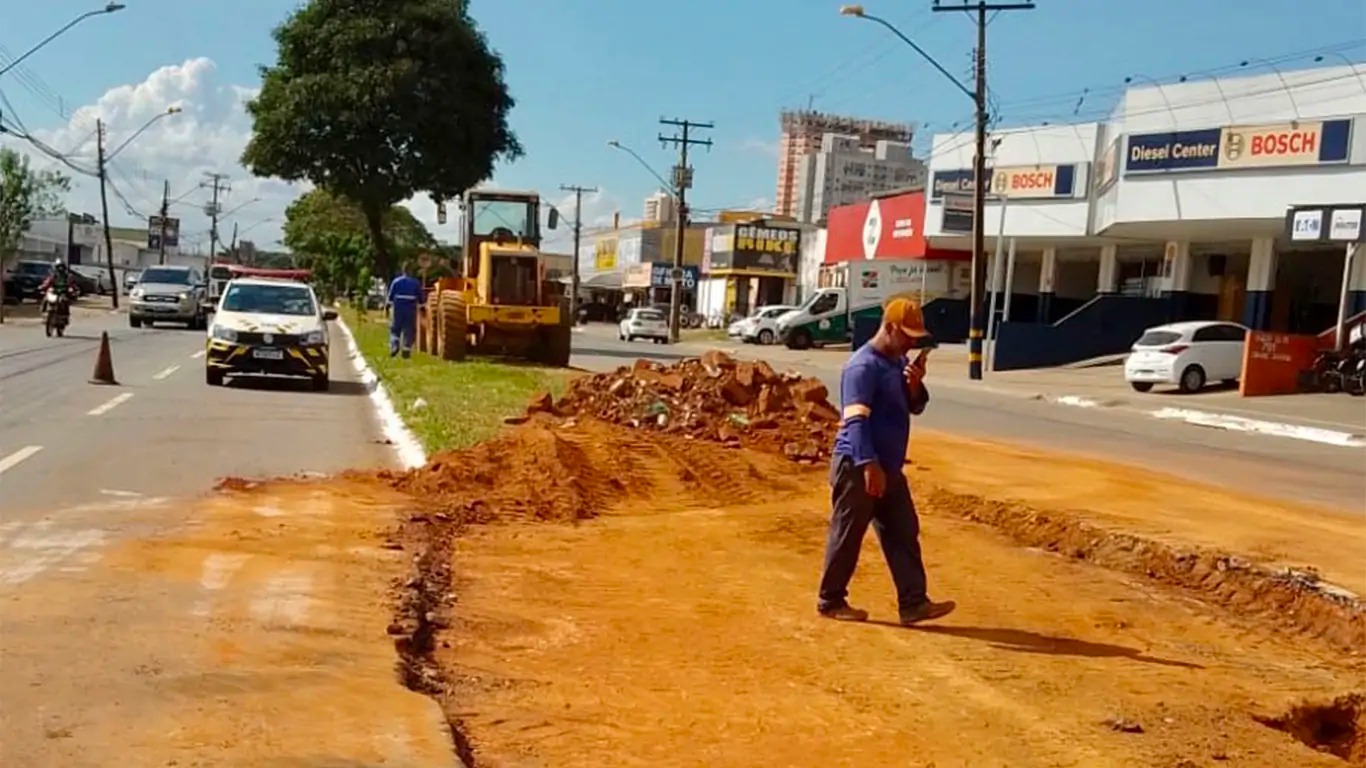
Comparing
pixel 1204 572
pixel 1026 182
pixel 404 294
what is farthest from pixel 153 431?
pixel 1026 182

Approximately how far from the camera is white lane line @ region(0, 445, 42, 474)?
458 inches

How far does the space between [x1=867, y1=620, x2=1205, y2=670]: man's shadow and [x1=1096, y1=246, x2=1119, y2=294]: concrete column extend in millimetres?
39714

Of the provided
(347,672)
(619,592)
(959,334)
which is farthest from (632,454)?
(959,334)

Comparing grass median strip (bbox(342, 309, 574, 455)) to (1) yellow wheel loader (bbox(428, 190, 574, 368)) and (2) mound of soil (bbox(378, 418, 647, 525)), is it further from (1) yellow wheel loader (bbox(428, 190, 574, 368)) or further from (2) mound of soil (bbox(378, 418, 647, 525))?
(2) mound of soil (bbox(378, 418, 647, 525))

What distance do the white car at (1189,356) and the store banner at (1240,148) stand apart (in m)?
4.69

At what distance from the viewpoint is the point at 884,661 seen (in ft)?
23.2

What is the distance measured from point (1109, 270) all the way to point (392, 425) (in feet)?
113

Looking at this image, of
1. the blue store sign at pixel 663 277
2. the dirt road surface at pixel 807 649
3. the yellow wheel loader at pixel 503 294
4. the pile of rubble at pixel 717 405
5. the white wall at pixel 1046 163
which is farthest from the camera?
the blue store sign at pixel 663 277

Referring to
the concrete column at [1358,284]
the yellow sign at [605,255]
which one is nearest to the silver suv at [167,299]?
the concrete column at [1358,284]

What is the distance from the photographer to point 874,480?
7.60m

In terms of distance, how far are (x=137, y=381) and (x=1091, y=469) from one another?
43.1 feet

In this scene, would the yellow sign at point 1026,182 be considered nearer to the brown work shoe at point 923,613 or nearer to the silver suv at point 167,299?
the silver suv at point 167,299

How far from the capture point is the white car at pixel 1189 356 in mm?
32500

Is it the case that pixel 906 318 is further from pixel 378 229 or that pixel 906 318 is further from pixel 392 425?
pixel 378 229
